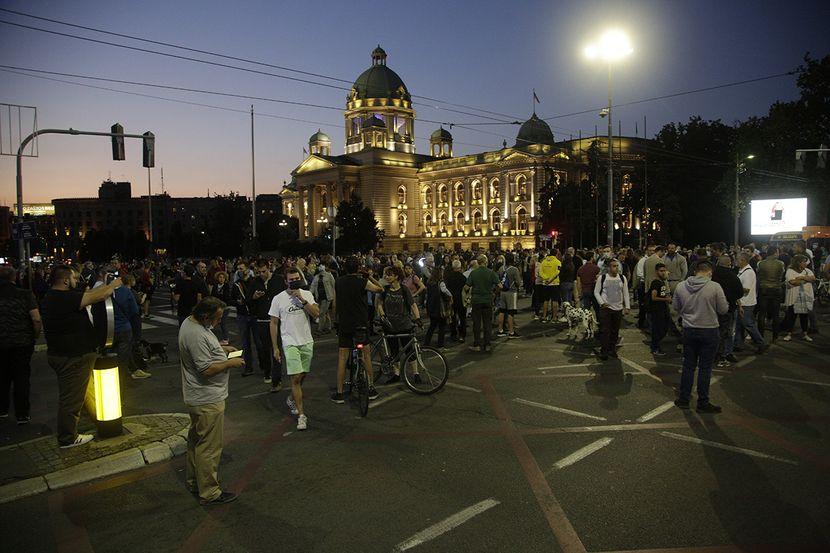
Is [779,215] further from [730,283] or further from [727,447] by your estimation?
[727,447]

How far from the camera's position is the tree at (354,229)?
6962 cm

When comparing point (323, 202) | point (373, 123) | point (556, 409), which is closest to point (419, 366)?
point (556, 409)

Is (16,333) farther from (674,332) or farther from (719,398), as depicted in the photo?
(674,332)

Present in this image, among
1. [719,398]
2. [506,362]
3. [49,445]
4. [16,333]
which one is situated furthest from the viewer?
[506,362]

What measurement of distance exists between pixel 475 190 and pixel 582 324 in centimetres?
8034

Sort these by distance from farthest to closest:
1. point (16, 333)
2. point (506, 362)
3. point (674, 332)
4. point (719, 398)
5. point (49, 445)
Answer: point (674, 332) → point (506, 362) → point (719, 398) → point (16, 333) → point (49, 445)

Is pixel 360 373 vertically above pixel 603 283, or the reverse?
pixel 603 283

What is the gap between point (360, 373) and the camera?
24.2 feet

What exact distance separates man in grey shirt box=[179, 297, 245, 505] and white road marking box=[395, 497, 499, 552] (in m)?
1.78

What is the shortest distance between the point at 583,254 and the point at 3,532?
16560mm

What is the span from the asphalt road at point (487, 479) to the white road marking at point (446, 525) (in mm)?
17

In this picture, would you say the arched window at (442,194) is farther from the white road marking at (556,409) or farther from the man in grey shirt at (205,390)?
the man in grey shirt at (205,390)

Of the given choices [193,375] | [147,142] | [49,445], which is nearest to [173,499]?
[193,375]

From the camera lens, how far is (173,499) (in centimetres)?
513
